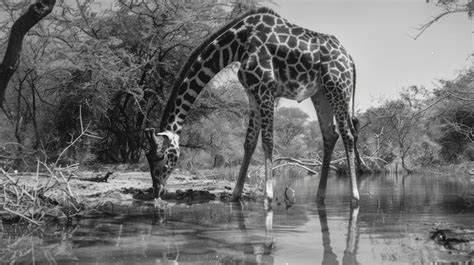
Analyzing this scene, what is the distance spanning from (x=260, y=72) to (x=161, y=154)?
7.00 ft

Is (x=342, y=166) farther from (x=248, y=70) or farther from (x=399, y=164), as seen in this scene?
(x=248, y=70)

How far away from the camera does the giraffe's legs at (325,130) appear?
30.5 feet

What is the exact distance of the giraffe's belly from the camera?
8617 millimetres

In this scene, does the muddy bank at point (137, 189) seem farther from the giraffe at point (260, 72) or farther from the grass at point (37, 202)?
the grass at point (37, 202)

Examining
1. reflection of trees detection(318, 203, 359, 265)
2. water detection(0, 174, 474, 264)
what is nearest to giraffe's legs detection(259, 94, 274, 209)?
water detection(0, 174, 474, 264)

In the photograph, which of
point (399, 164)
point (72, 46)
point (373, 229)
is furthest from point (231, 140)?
point (373, 229)

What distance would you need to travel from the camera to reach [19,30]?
24.4 feet

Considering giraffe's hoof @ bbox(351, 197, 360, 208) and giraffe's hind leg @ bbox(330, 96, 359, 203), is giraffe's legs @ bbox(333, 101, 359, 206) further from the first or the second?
giraffe's hoof @ bbox(351, 197, 360, 208)

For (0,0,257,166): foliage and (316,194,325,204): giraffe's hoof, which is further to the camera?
(0,0,257,166): foliage

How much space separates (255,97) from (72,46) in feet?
35.1

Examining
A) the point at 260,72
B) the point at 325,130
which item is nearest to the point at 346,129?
the point at 325,130

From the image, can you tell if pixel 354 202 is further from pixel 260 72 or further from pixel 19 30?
pixel 19 30

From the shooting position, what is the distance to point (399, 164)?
91.1 ft

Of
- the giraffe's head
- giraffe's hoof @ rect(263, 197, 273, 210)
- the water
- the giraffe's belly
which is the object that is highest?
the giraffe's belly
